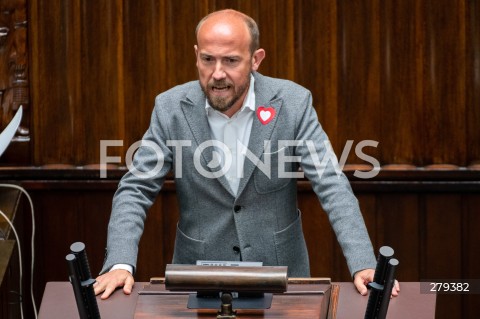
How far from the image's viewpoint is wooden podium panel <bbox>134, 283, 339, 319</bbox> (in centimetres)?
286

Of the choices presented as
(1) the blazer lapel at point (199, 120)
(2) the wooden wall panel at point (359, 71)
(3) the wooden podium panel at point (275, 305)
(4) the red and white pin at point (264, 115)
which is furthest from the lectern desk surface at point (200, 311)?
(2) the wooden wall panel at point (359, 71)

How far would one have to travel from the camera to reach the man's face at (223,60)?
356 centimetres

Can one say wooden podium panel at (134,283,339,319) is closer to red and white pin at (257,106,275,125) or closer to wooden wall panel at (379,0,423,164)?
red and white pin at (257,106,275,125)

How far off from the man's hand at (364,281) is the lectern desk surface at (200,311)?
0.02 meters

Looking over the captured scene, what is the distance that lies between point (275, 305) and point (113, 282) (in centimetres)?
52

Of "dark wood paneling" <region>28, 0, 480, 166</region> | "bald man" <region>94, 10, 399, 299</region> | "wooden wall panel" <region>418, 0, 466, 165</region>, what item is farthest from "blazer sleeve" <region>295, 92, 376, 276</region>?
"wooden wall panel" <region>418, 0, 466, 165</region>

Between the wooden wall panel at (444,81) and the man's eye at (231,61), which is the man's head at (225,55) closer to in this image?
the man's eye at (231,61)

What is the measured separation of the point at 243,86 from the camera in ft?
12.1

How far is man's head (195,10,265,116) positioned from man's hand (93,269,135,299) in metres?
0.72

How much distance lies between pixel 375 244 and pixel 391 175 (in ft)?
1.07

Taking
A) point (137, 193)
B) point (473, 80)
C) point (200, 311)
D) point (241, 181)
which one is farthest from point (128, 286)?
point (473, 80)

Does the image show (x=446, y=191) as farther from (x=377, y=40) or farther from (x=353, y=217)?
(x=353, y=217)

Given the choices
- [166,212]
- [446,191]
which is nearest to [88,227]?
[166,212]

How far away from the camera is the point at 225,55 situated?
357 cm
